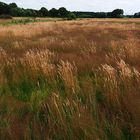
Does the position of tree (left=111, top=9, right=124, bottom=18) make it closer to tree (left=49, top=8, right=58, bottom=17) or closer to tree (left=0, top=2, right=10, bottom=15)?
tree (left=49, top=8, right=58, bottom=17)

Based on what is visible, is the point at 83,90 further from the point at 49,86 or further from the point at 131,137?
the point at 131,137

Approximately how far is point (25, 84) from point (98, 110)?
6.69 feet

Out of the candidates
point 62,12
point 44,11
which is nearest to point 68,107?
point 62,12

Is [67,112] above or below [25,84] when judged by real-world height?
above

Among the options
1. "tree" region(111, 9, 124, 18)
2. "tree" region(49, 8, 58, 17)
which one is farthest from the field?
"tree" region(49, 8, 58, 17)

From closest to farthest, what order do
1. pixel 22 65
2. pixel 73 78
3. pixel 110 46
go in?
pixel 73 78 → pixel 22 65 → pixel 110 46

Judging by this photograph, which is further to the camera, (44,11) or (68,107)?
(44,11)

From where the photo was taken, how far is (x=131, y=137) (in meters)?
2.94

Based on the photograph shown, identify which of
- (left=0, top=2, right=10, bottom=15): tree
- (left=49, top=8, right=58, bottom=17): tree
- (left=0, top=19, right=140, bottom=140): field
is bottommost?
(left=49, top=8, right=58, bottom=17): tree

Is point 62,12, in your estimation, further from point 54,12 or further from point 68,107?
point 68,107

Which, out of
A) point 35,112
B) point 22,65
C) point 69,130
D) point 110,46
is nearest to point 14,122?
point 35,112

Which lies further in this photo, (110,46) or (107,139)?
(110,46)

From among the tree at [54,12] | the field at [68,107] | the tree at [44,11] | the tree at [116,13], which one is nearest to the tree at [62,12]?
the tree at [54,12]

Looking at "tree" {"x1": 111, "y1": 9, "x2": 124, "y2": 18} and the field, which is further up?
the field
